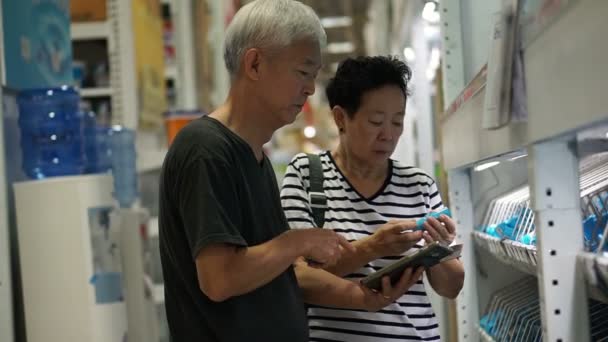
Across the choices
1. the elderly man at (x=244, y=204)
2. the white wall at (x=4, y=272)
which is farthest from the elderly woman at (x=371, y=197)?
the white wall at (x=4, y=272)

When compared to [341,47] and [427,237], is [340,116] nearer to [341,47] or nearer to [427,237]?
[427,237]

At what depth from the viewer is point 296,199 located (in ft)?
7.11

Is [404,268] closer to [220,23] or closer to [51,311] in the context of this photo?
[51,311]

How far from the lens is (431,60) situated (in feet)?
19.8

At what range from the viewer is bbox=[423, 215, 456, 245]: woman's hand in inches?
79.0

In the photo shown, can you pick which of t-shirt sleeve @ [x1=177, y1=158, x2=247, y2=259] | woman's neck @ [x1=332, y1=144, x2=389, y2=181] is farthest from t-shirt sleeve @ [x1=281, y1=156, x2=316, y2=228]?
t-shirt sleeve @ [x1=177, y1=158, x2=247, y2=259]

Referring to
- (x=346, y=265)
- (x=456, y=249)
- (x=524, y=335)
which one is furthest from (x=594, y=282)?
(x=524, y=335)

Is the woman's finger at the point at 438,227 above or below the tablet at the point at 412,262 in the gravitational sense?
above

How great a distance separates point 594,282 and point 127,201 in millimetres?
3545

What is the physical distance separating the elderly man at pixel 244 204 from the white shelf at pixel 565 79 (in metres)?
0.54

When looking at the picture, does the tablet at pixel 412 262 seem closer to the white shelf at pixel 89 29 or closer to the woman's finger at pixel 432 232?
the woman's finger at pixel 432 232

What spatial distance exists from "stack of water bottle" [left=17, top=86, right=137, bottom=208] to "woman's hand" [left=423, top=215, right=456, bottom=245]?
6.97 ft

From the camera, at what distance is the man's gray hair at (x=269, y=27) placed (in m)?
1.79

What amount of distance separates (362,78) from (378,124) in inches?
5.8
